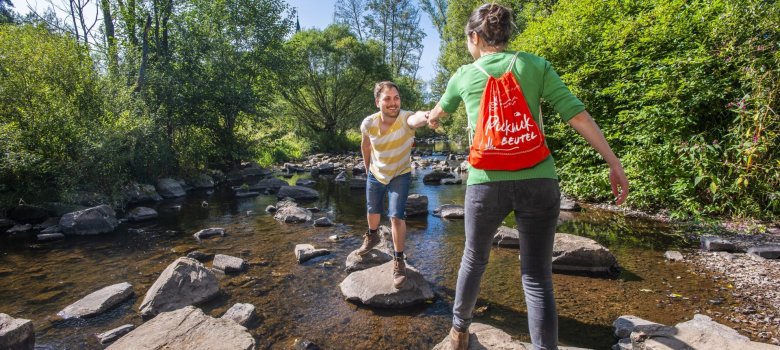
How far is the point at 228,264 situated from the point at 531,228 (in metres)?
4.63

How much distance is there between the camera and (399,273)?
4.35 metres

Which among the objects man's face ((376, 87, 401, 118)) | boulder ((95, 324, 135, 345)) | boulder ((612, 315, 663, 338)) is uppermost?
man's face ((376, 87, 401, 118))

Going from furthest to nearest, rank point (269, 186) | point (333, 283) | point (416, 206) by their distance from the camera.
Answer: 1. point (269, 186)
2. point (416, 206)
3. point (333, 283)

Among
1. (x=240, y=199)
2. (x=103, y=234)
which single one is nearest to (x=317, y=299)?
(x=103, y=234)

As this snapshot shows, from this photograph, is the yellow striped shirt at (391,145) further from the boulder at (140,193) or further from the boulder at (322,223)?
the boulder at (140,193)

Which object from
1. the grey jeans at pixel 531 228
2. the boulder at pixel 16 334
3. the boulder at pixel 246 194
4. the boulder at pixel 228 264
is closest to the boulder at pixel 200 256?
the boulder at pixel 228 264

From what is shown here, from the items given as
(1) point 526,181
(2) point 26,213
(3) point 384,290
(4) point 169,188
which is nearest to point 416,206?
(3) point 384,290

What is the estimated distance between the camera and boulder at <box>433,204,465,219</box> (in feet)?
28.2

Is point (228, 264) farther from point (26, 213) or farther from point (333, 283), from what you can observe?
point (26, 213)

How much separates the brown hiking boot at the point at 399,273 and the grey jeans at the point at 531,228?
1914mm

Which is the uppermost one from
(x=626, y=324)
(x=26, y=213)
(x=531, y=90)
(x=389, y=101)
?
(x=389, y=101)

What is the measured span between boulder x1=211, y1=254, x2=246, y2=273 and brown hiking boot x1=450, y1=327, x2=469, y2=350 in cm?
376

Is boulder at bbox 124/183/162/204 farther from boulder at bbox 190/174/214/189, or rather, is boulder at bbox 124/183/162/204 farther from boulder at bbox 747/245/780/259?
→ boulder at bbox 747/245/780/259

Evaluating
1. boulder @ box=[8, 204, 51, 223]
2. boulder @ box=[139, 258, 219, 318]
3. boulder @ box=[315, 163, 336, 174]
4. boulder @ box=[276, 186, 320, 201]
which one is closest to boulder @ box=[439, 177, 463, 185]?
boulder @ box=[276, 186, 320, 201]
